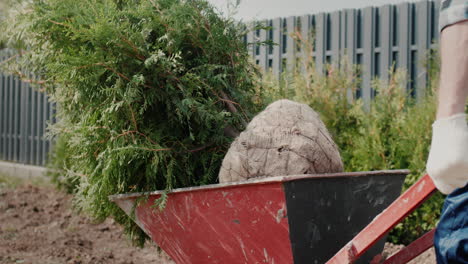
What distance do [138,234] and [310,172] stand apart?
1.31m

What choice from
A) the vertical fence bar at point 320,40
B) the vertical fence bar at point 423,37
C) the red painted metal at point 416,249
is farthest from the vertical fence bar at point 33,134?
the red painted metal at point 416,249

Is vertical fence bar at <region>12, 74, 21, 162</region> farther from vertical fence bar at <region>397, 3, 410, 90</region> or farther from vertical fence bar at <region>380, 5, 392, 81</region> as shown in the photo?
vertical fence bar at <region>397, 3, 410, 90</region>

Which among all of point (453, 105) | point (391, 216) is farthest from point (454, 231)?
point (453, 105)

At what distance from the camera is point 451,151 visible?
4.45 feet

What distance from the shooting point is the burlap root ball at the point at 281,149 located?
6.57ft

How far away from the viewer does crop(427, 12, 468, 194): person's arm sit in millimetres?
1327

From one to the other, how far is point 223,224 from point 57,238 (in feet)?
10.3

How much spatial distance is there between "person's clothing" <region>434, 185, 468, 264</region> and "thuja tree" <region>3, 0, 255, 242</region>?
1.05 m

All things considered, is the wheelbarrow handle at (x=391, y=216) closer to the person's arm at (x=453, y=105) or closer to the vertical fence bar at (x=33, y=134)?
the person's arm at (x=453, y=105)

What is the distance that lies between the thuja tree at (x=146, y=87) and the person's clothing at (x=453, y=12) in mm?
1111

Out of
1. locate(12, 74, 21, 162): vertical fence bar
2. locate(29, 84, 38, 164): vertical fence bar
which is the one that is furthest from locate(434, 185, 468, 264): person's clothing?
locate(12, 74, 21, 162): vertical fence bar

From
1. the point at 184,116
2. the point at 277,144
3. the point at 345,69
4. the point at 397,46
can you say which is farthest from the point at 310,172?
the point at 397,46

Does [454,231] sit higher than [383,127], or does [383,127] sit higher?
[383,127]

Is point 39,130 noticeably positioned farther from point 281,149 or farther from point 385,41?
point 281,149
